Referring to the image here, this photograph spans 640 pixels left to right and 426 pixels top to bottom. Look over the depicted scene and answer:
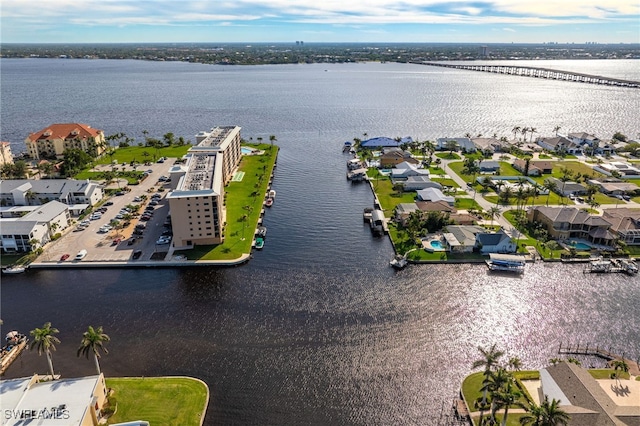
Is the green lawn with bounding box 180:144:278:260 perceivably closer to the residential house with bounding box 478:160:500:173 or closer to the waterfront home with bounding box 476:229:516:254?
the waterfront home with bounding box 476:229:516:254

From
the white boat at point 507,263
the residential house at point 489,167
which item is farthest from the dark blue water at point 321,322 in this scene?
the residential house at point 489,167

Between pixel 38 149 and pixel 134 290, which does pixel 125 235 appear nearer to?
pixel 134 290

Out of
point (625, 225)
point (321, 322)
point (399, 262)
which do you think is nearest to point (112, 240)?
point (321, 322)

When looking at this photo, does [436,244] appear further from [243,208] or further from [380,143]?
[380,143]

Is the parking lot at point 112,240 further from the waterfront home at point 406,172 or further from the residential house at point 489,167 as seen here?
the residential house at point 489,167

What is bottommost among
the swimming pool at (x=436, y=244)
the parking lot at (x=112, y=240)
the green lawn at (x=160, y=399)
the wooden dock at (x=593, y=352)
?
the wooden dock at (x=593, y=352)

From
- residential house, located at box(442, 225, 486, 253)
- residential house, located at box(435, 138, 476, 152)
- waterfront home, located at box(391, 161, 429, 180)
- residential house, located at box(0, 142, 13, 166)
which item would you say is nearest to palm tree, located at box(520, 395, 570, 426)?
residential house, located at box(442, 225, 486, 253)
